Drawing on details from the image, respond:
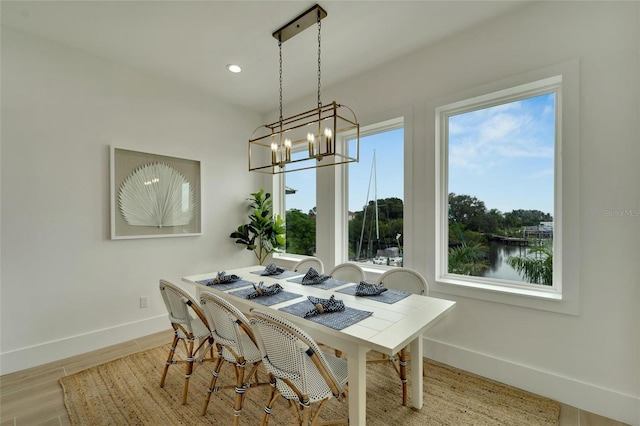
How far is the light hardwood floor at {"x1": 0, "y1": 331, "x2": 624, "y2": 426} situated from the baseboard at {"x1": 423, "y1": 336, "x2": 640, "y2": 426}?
0.20ft

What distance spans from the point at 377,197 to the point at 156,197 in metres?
2.57

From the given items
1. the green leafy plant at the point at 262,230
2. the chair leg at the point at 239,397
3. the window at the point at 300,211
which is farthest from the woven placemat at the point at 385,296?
the green leafy plant at the point at 262,230

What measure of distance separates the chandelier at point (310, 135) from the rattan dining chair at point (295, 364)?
110cm

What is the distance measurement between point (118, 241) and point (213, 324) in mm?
1982

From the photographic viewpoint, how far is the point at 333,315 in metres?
1.68

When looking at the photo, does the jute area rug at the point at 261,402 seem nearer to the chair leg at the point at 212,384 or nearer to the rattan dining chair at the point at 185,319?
the chair leg at the point at 212,384

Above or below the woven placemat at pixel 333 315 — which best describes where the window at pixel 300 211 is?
above

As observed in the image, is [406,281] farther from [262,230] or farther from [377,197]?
[262,230]

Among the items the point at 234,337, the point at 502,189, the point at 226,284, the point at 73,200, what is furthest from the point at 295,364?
the point at 73,200

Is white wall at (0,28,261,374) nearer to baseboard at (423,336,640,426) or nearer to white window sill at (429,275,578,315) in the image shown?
white window sill at (429,275,578,315)

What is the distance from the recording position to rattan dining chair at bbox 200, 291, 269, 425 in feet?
5.36

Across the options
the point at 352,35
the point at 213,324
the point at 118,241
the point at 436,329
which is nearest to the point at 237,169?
the point at 118,241

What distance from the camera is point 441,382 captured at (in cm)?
232

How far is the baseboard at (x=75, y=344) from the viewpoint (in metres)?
2.50
